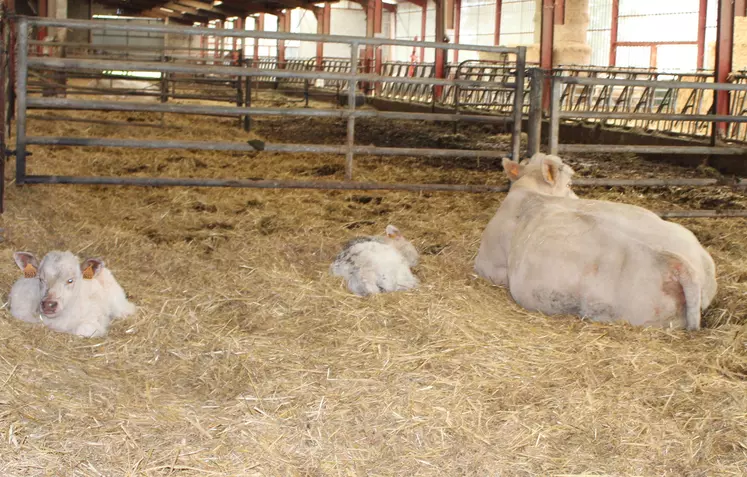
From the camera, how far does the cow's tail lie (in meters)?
3.94

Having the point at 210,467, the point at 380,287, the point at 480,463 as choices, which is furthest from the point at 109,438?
the point at 380,287

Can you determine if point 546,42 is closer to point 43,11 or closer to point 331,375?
point 43,11

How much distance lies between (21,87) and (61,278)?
2.69m

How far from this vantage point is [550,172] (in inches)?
209

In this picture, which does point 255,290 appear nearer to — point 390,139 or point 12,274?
point 12,274

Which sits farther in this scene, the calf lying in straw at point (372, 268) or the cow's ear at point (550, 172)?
the cow's ear at point (550, 172)

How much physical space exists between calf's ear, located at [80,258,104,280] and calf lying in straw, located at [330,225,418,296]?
129 centimetres

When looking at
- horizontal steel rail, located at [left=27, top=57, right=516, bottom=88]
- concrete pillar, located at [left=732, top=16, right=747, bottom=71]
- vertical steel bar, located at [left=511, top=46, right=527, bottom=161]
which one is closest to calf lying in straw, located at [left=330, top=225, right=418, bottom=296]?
horizontal steel rail, located at [left=27, top=57, right=516, bottom=88]

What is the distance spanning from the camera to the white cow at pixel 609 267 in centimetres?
400

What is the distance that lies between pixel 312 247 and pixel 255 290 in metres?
1.05

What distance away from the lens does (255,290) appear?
4.52 metres

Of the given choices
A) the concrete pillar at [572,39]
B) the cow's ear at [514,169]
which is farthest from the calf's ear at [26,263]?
the concrete pillar at [572,39]

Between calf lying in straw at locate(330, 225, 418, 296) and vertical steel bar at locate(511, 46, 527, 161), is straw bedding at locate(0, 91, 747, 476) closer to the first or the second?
calf lying in straw at locate(330, 225, 418, 296)

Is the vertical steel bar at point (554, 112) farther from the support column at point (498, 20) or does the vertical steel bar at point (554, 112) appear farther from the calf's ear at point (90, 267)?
the support column at point (498, 20)
